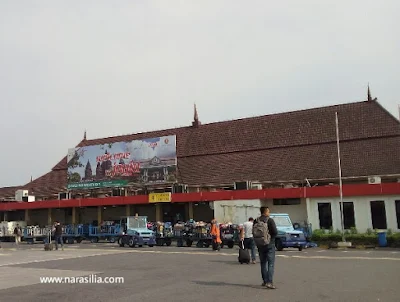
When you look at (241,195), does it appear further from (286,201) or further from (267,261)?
(267,261)

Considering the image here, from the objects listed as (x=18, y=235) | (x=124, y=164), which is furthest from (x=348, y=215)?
(x=18, y=235)

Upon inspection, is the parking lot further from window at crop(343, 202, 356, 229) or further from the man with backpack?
window at crop(343, 202, 356, 229)

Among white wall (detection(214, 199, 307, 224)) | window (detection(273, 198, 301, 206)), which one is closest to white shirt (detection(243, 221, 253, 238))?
white wall (detection(214, 199, 307, 224))

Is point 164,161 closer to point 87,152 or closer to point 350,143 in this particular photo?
point 87,152

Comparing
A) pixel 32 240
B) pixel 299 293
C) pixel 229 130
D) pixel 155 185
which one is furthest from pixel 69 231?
pixel 299 293

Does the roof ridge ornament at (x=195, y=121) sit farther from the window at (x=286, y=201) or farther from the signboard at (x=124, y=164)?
the window at (x=286, y=201)

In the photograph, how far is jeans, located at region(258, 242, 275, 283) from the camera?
32.9ft

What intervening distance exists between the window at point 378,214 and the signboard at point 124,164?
1800 centimetres

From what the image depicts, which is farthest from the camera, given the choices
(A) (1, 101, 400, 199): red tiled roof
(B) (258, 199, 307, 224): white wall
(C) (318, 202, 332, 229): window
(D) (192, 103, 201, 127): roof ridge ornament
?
(D) (192, 103, 201, 127): roof ridge ornament

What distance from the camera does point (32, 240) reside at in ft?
135

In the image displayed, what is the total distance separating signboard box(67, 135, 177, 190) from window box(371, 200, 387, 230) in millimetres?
18003

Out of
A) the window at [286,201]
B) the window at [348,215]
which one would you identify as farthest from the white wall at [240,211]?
the window at [348,215]

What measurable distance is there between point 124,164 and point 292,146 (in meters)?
16.4

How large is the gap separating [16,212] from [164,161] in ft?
71.8
